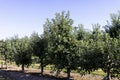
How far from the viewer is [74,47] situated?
175 ft

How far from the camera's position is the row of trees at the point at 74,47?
138 ft

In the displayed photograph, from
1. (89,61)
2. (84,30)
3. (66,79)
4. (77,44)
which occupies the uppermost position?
(84,30)

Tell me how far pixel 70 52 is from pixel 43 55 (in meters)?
12.8

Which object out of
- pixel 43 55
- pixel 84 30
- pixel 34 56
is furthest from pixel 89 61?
pixel 34 56

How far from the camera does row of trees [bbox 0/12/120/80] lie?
138 feet

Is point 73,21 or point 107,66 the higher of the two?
point 73,21

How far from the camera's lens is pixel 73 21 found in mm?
56188

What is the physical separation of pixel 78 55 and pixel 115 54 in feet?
39.3

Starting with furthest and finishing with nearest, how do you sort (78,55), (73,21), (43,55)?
(43,55)
(73,21)
(78,55)

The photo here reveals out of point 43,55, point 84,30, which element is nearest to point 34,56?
point 43,55

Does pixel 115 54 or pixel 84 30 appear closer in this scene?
pixel 115 54

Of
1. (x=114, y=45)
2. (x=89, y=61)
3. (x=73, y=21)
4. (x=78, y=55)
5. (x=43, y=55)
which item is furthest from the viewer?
(x=43, y=55)

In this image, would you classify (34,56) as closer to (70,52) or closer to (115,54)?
(70,52)

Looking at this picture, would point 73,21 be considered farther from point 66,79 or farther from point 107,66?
point 107,66
